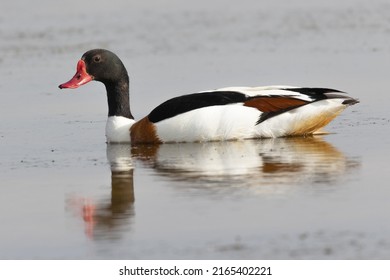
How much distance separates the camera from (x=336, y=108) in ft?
43.4

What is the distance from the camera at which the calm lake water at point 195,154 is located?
8711 mm

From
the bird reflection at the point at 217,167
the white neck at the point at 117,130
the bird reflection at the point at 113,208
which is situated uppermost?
the white neck at the point at 117,130

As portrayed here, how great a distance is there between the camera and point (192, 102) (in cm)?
1313

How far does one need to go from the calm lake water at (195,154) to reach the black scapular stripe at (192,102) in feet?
1.33

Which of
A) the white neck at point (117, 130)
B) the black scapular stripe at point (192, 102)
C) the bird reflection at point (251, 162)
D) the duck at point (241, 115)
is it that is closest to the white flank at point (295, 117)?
the duck at point (241, 115)

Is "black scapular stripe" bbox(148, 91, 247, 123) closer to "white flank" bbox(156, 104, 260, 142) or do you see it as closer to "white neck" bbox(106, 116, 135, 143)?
"white flank" bbox(156, 104, 260, 142)

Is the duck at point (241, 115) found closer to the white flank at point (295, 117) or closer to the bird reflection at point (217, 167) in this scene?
the white flank at point (295, 117)

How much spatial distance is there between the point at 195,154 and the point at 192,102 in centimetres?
94

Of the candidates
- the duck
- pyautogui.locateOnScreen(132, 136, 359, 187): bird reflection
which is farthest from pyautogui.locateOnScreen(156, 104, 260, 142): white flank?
pyautogui.locateOnScreen(132, 136, 359, 187): bird reflection

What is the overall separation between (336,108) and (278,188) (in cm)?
329

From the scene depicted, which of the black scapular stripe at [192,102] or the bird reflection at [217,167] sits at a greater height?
the black scapular stripe at [192,102]

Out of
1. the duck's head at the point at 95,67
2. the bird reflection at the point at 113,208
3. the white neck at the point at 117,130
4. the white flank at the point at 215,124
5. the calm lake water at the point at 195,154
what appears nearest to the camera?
the calm lake water at the point at 195,154

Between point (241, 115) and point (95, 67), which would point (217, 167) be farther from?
point (95, 67)

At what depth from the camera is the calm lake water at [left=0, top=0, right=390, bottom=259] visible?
8711mm
